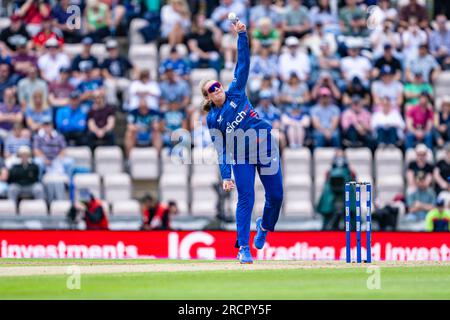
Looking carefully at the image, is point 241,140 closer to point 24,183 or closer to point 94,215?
point 94,215

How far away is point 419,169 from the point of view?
2228 centimetres

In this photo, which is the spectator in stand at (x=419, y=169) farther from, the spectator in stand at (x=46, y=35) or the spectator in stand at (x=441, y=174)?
the spectator in stand at (x=46, y=35)

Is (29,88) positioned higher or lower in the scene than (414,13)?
lower

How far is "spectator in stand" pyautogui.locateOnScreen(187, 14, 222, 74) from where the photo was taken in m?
24.2

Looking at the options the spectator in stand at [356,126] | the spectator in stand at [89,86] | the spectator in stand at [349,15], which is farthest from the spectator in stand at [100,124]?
the spectator in stand at [349,15]

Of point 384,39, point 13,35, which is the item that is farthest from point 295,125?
point 13,35

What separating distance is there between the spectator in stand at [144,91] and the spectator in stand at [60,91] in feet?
3.74

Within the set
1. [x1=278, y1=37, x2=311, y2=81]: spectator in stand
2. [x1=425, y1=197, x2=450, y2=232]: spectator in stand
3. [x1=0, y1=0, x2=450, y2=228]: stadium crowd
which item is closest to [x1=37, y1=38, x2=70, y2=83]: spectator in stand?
[x1=0, y1=0, x2=450, y2=228]: stadium crowd

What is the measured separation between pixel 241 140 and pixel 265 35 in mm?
10041

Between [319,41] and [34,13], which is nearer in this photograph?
[319,41]

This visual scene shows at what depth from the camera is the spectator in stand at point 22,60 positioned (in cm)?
2440

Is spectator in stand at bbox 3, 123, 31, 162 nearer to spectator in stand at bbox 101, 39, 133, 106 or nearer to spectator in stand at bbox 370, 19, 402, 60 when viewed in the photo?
spectator in stand at bbox 101, 39, 133, 106

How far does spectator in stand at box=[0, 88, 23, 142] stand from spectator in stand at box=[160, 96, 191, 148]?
8.68 ft

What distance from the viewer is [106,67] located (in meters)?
24.1
